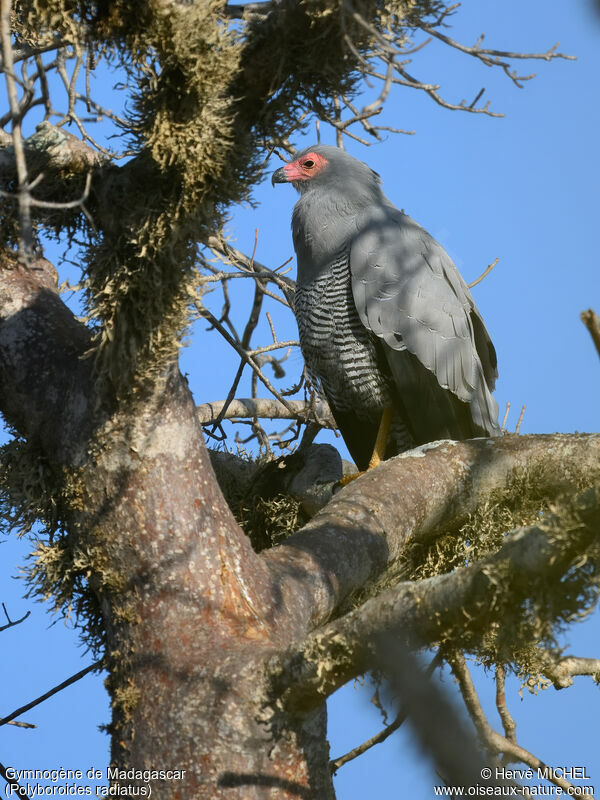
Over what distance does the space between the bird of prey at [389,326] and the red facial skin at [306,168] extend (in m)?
0.27

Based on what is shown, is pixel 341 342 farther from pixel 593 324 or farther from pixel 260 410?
pixel 593 324

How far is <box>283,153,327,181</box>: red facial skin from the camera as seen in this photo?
5375 millimetres

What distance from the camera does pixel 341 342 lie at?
4762 mm

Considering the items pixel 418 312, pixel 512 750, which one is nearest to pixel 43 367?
pixel 512 750

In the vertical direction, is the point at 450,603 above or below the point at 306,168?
below

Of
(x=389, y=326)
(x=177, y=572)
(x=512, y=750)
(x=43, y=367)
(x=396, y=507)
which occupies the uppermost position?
(x=389, y=326)

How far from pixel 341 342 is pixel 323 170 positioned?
1.26 meters

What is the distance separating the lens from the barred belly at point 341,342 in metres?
4.74

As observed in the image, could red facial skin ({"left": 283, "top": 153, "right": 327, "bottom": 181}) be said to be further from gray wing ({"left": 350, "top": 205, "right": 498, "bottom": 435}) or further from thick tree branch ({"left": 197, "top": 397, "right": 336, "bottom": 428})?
thick tree branch ({"left": 197, "top": 397, "right": 336, "bottom": 428})

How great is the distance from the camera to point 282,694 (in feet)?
7.15

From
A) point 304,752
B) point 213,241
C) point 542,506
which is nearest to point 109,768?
point 304,752

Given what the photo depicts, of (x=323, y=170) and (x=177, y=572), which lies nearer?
(x=177, y=572)

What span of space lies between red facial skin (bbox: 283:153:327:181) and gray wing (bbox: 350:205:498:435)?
0.74 meters

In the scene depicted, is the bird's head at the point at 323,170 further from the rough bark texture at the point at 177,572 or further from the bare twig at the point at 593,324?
the bare twig at the point at 593,324
